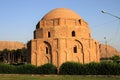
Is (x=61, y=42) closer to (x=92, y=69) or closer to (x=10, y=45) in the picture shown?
(x=92, y=69)

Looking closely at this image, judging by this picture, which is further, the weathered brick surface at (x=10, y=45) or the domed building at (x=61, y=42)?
the weathered brick surface at (x=10, y=45)

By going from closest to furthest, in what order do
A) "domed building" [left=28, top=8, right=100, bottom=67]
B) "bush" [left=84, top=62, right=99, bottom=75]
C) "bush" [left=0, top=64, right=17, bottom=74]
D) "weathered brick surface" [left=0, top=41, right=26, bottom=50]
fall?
1. "bush" [left=84, top=62, right=99, bottom=75]
2. "bush" [left=0, top=64, right=17, bottom=74]
3. "domed building" [left=28, top=8, right=100, bottom=67]
4. "weathered brick surface" [left=0, top=41, right=26, bottom=50]

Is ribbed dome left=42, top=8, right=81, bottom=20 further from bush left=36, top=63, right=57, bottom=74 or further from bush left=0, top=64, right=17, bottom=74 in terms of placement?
bush left=0, top=64, right=17, bottom=74

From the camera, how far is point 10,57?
8662cm

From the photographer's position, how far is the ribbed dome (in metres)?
41.1

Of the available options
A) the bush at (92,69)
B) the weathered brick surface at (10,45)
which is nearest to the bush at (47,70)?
the bush at (92,69)

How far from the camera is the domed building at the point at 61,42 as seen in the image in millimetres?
37531

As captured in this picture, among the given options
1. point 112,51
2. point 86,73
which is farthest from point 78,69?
point 112,51

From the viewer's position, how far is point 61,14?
136 feet

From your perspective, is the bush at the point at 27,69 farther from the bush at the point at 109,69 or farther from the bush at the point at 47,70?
the bush at the point at 109,69

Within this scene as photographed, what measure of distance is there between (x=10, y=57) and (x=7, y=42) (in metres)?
63.3

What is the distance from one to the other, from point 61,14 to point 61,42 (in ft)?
20.2

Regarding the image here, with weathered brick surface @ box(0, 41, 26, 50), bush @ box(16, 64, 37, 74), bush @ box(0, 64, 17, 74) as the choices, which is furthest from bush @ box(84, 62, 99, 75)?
weathered brick surface @ box(0, 41, 26, 50)

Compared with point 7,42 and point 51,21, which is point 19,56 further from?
point 7,42
